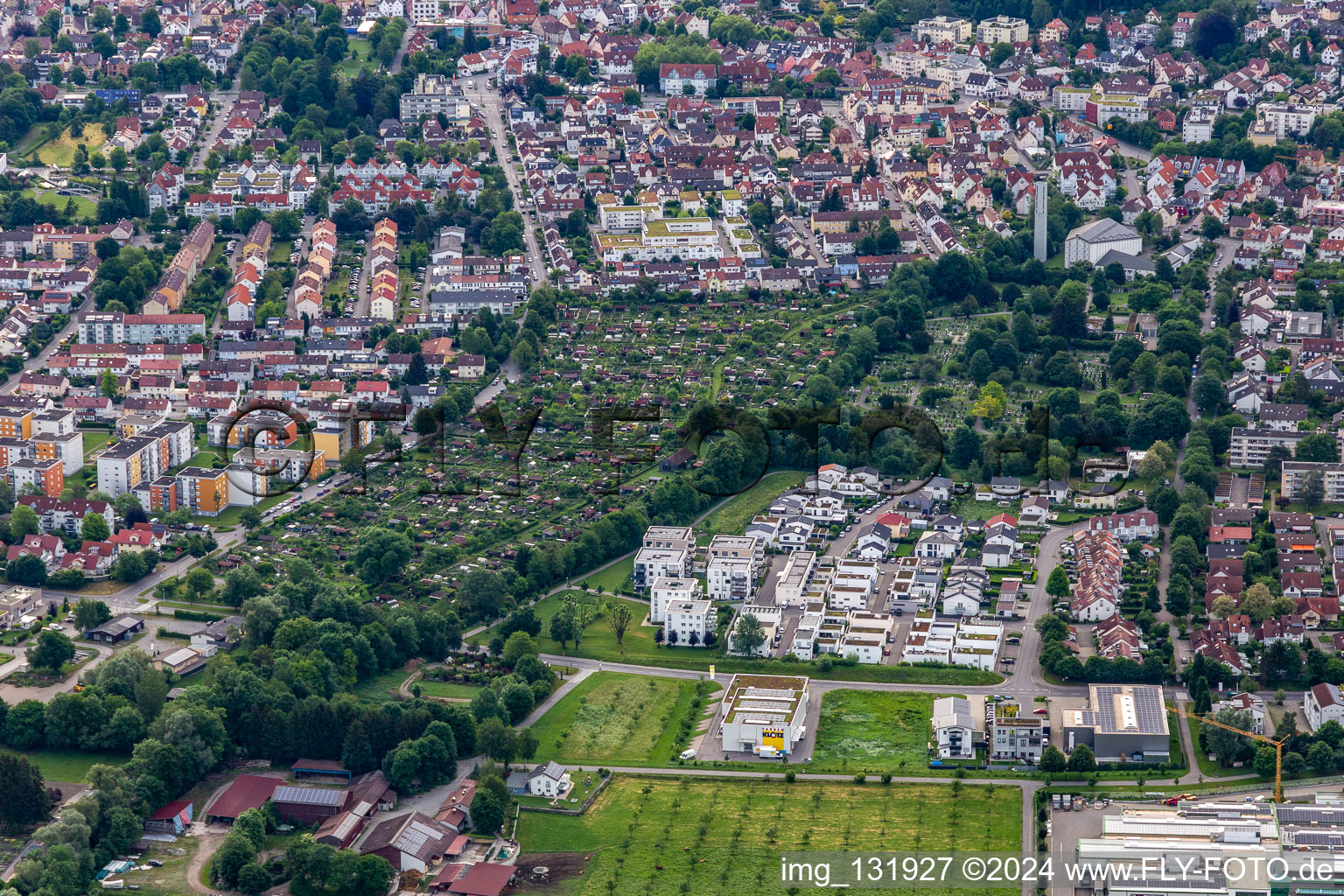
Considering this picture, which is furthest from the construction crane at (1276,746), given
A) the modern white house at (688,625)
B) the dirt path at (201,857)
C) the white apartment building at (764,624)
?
the dirt path at (201,857)

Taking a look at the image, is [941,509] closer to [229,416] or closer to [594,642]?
[594,642]

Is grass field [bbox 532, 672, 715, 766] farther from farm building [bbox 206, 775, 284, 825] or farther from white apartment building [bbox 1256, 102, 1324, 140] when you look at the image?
white apartment building [bbox 1256, 102, 1324, 140]

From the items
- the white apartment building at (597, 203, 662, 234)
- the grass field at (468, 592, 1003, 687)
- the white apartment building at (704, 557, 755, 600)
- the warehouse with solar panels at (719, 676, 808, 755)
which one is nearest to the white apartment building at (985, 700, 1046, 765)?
the grass field at (468, 592, 1003, 687)

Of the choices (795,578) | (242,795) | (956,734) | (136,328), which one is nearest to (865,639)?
(795,578)

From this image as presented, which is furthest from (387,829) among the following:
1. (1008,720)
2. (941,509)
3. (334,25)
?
(334,25)

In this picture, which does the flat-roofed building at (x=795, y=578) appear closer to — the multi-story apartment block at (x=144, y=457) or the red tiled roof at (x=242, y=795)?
the red tiled roof at (x=242, y=795)
